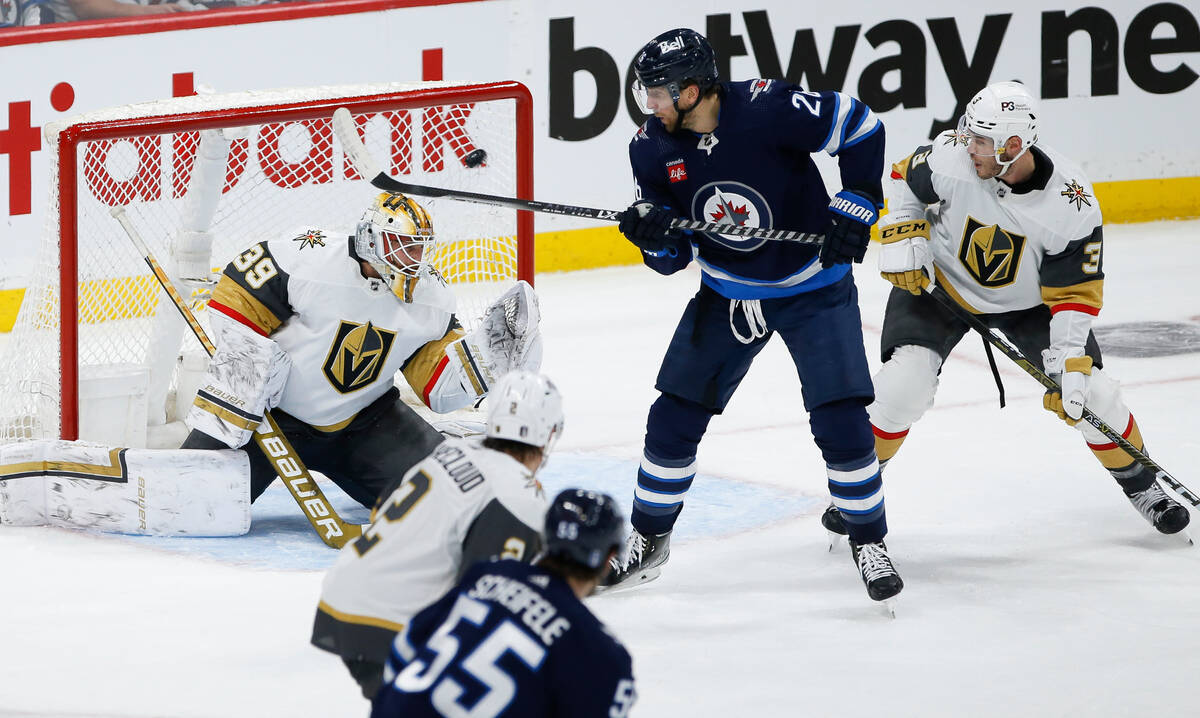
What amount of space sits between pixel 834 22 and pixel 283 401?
→ 3.84 metres

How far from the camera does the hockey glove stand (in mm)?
3863

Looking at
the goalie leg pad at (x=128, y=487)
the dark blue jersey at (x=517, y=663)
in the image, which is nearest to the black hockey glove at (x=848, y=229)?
the goalie leg pad at (x=128, y=487)

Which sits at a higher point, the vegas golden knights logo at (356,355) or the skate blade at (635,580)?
the vegas golden knights logo at (356,355)

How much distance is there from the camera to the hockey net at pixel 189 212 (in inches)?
170

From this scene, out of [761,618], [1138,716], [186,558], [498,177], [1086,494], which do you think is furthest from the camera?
[498,177]

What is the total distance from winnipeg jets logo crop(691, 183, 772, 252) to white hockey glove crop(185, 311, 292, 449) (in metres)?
1.09

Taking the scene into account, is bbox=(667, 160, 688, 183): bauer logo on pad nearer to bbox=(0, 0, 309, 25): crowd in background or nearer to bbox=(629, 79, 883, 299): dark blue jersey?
bbox=(629, 79, 883, 299): dark blue jersey

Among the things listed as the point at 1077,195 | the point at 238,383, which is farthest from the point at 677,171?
the point at 238,383

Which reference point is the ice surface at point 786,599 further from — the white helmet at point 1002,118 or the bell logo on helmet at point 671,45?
the bell logo on helmet at point 671,45

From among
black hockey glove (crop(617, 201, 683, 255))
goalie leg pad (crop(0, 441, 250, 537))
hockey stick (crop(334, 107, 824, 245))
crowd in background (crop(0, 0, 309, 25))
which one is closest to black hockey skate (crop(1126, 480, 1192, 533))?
hockey stick (crop(334, 107, 824, 245))

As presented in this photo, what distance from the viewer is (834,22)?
718 cm

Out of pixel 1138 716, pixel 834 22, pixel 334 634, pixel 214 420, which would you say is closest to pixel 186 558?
pixel 214 420

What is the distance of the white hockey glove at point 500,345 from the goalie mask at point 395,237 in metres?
0.27

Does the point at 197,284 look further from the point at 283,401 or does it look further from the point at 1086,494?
the point at 1086,494
